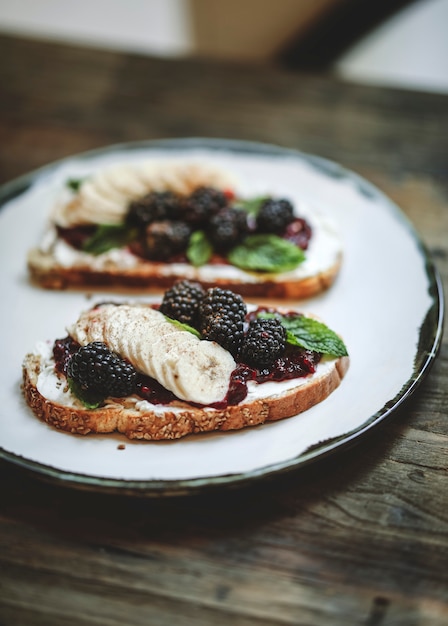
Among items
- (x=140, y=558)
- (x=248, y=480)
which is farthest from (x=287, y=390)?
(x=140, y=558)

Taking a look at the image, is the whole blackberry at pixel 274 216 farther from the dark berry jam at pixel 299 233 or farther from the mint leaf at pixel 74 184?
Answer: the mint leaf at pixel 74 184

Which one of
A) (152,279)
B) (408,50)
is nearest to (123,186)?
(152,279)

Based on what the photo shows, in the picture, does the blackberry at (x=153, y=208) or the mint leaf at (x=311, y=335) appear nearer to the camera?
the mint leaf at (x=311, y=335)

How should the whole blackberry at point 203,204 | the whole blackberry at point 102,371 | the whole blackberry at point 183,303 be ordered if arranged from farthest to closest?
the whole blackberry at point 203,204, the whole blackberry at point 183,303, the whole blackberry at point 102,371

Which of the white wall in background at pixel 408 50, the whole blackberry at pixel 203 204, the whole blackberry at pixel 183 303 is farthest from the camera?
the white wall in background at pixel 408 50

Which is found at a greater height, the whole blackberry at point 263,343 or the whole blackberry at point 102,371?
the whole blackberry at point 263,343

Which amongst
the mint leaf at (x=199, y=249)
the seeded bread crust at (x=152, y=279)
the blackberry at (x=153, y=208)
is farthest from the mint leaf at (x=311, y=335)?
the blackberry at (x=153, y=208)
